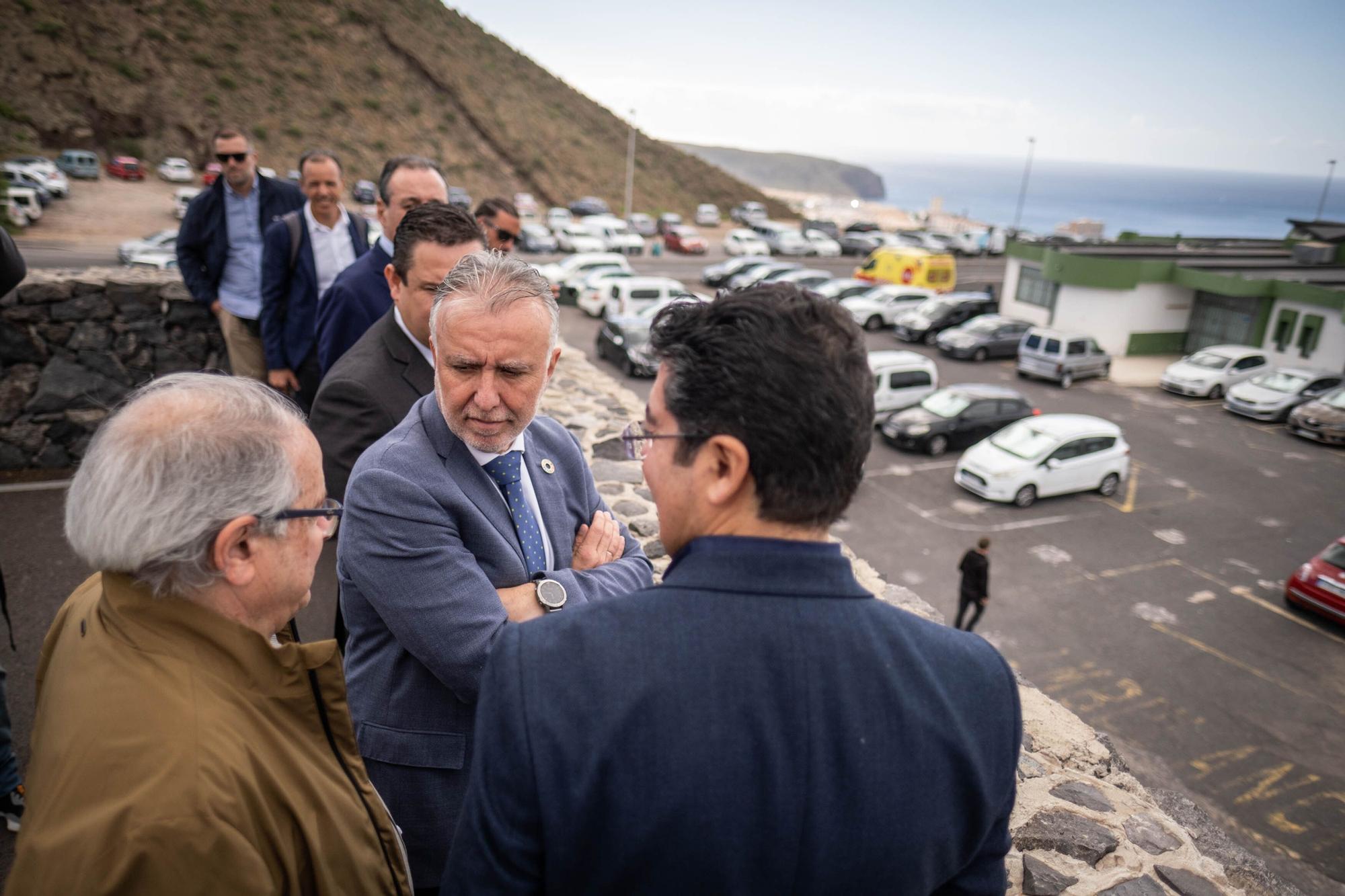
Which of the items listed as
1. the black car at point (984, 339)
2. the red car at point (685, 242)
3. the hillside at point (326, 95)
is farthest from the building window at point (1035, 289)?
the hillside at point (326, 95)

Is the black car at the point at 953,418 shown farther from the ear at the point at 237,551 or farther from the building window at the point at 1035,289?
the ear at the point at 237,551

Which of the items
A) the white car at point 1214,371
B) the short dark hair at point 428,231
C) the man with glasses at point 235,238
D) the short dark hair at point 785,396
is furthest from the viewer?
the white car at point 1214,371

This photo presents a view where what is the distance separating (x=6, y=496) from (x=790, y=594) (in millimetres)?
6906

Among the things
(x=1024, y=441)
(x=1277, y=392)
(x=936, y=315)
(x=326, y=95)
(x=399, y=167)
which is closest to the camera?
(x=399, y=167)

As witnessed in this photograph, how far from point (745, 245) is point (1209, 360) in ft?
69.9

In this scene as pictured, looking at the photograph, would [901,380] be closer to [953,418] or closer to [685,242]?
[953,418]

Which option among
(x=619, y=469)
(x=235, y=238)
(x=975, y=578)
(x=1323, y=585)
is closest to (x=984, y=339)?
(x=1323, y=585)

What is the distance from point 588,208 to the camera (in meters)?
49.0

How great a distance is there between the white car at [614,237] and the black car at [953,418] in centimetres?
2196

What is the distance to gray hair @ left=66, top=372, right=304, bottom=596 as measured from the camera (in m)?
1.43

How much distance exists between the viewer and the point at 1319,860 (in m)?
6.76

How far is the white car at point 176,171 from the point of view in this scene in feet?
129

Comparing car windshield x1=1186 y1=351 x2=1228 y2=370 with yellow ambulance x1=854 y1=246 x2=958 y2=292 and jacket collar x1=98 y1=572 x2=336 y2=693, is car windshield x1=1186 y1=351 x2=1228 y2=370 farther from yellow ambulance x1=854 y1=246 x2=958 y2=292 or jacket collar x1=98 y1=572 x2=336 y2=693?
jacket collar x1=98 y1=572 x2=336 y2=693

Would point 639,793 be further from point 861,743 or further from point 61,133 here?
point 61,133
